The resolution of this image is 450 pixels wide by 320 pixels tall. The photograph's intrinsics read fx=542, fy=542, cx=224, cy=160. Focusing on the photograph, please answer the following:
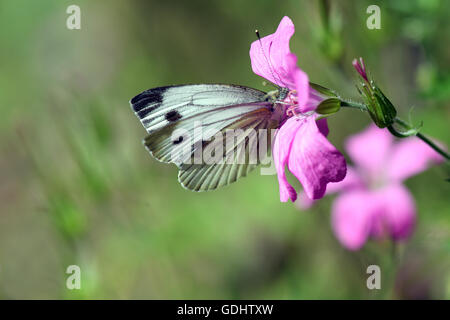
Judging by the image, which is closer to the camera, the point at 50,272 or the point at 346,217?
the point at 346,217

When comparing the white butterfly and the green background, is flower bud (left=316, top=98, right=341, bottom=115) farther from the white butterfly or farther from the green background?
the green background

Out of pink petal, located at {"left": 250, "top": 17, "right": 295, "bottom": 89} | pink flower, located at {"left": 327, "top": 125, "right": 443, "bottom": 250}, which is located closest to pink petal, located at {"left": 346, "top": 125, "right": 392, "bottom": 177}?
pink flower, located at {"left": 327, "top": 125, "right": 443, "bottom": 250}

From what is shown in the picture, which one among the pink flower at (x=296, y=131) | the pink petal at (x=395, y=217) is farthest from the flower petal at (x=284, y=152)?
the pink petal at (x=395, y=217)

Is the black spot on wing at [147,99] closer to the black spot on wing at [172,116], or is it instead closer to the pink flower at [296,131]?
the black spot on wing at [172,116]

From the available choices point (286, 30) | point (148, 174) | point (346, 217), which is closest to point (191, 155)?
point (286, 30)

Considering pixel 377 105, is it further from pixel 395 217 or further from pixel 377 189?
pixel 377 189
